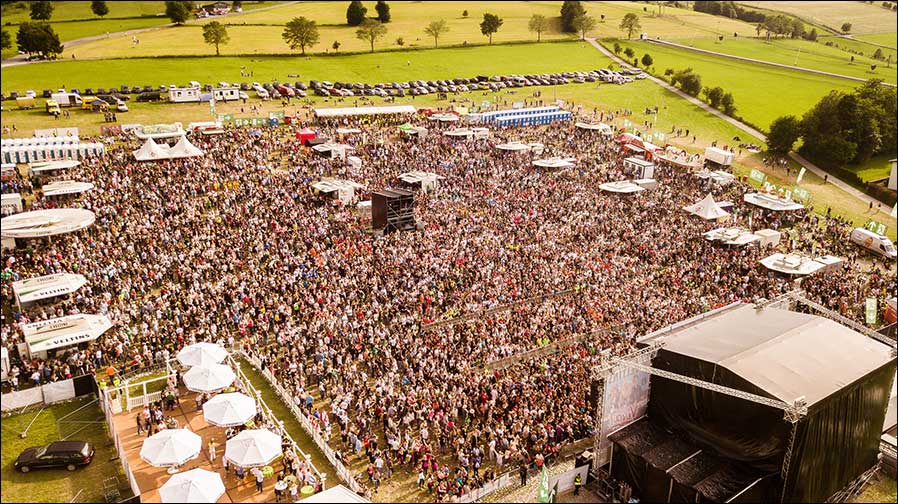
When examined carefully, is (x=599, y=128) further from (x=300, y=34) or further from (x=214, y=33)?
(x=214, y=33)

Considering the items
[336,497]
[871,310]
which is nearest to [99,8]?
[336,497]

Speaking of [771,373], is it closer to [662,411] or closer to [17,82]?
[662,411]

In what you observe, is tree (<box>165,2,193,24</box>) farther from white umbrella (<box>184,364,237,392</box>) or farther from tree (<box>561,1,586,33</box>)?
white umbrella (<box>184,364,237,392</box>)

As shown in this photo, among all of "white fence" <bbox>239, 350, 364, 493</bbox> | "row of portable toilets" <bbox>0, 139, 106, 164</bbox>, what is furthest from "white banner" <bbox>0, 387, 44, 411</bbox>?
"row of portable toilets" <bbox>0, 139, 106, 164</bbox>

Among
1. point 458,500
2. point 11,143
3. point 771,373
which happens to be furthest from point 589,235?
point 11,143

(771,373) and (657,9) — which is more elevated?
(657,9)

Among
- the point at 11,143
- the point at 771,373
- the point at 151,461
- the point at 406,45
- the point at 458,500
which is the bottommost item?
the point at 458,500
